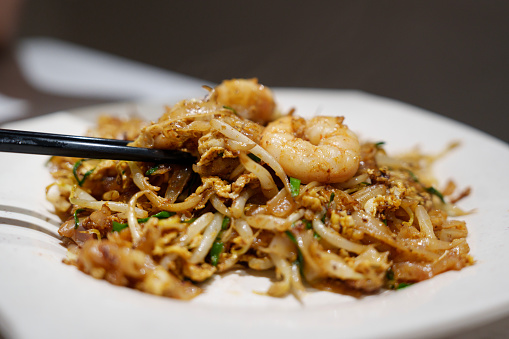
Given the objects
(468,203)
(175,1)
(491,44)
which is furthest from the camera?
(175,1)

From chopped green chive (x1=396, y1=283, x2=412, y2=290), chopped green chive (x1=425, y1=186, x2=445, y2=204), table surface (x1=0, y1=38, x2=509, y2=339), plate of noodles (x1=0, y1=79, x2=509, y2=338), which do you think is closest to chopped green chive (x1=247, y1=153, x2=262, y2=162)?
plate of noodles (x1=0, y1=79, x2=509, y2=338)

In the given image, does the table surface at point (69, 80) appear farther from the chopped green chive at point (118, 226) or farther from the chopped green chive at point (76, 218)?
the chopped green chive at point (118, 226)

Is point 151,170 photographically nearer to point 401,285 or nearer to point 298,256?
point 298,256

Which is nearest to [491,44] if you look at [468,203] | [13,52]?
[468,203]

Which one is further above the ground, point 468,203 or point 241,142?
point 241,142

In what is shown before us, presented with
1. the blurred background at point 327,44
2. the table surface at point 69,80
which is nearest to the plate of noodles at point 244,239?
the table surface at point 69,80

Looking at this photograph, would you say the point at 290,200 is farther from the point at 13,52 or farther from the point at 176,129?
the point at 13,52

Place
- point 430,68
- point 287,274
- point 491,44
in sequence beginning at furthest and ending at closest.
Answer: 1. point 430,68
2. point 491,44
3. point 287,274
